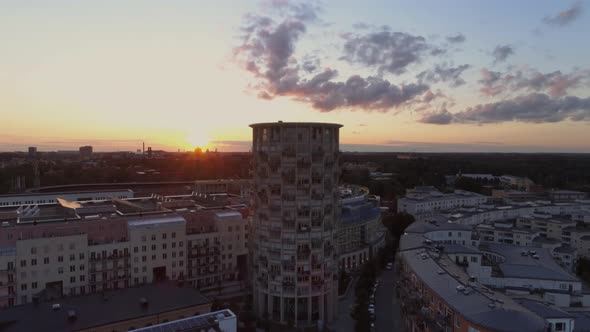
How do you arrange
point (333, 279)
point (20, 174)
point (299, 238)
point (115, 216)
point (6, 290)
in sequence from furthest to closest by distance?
1. point (20, 174)
2. point (115, 216)
3. point (333, 279)
4. point (299, 238)
5. point (6, 290)

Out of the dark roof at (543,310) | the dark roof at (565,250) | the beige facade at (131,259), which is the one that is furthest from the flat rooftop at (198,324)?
the dark roof at (565,250)

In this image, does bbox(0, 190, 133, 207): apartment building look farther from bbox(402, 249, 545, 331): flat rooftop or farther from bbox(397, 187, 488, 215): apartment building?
bbox(402, 249, 545, 331): flat rooftop

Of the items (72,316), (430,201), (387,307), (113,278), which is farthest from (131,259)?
(430,201)

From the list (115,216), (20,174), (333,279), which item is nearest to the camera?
(333,279)

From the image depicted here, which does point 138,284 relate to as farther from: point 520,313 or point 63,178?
point 63,178

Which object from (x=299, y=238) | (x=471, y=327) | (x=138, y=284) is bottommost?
(x=138, y=284)

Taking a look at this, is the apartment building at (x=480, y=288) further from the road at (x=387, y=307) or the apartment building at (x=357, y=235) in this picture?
the apartment building at (x=357, y=235)

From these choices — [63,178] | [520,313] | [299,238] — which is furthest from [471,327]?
[63,178]

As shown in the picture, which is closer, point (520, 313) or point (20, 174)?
point (520, 313)
